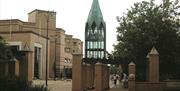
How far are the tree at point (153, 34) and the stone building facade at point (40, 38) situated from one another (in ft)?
184

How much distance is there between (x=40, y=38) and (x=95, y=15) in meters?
40.2

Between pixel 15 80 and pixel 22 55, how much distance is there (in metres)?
18.6

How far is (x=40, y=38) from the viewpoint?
4537 inches

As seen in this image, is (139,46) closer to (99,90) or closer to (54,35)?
(99,90)

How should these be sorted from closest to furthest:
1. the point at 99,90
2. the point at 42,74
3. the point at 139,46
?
1. the point at 99,90
2. the point at 139,46
3. the point at 42,74

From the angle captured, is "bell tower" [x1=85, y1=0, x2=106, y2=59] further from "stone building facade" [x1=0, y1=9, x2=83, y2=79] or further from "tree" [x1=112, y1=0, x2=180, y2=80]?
"stone building facade" [x1=0, y1=9, x2=83, y2=79]

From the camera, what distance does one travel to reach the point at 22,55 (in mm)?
37938

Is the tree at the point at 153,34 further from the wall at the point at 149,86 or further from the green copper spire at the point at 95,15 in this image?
the green copper spire at the point at 95,15

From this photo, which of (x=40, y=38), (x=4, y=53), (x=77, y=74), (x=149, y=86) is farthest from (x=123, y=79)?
(x=40, y=38)

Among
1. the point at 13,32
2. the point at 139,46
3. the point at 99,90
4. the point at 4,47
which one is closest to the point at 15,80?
the point at 4,47

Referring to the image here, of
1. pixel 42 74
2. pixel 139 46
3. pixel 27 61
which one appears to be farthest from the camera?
pixel 42 74

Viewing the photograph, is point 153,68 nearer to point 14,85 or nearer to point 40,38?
point 14,85

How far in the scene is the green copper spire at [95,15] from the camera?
7541cm

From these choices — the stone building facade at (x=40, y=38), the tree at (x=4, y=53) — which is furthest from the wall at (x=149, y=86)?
the stone building facade at (x=40, y=38)
